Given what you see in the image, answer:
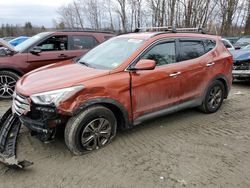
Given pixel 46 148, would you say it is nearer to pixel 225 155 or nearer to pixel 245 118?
pixel 225 155

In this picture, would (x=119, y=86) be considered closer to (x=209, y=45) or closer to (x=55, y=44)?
(x=209, y=45)

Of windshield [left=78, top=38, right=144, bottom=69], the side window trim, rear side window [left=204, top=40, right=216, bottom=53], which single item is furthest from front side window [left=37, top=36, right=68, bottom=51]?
rear side window [left=204, top=40, right=216, bottom=53]

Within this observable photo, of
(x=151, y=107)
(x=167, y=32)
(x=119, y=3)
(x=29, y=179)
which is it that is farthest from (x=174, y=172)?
(x=119, y=3)

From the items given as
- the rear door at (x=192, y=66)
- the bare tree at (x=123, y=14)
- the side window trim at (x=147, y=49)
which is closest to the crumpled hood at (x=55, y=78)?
the side window trim at (x=147, y=49)

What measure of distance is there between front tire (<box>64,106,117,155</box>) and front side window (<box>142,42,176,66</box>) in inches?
46.4

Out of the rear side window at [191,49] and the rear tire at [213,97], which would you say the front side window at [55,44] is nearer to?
the rear side window at [191,49]

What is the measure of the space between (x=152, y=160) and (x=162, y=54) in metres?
1.84

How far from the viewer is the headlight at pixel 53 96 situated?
11.7 feet

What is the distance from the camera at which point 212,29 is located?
28.4 m

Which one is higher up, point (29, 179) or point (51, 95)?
point (51, 95)

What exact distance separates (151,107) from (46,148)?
1769 mm

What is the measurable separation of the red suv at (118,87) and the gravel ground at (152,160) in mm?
303

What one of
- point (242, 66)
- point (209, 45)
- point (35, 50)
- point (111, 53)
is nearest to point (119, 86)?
point (111, 53)

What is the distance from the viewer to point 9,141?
3.94 metres
